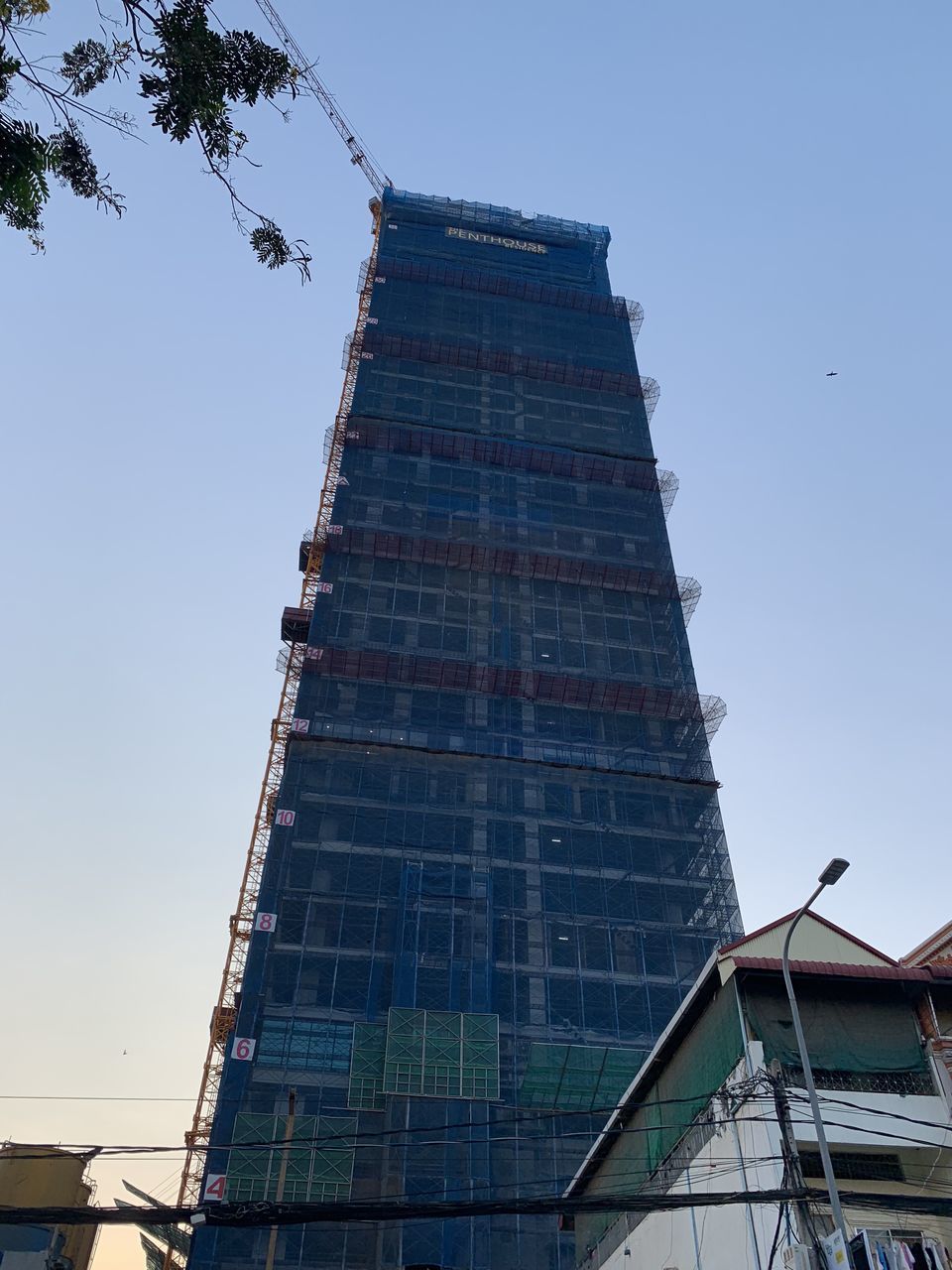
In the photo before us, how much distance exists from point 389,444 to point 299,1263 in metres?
48.3

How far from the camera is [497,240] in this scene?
90562mm

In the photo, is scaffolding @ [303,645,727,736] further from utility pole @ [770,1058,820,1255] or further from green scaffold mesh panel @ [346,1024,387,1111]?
utility pole @ [770,1058,820,1255]

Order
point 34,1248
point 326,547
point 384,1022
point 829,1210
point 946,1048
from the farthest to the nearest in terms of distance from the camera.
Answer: point 326,547, point 384,1022, point 34,1248, point 946,1048, point 829,1210

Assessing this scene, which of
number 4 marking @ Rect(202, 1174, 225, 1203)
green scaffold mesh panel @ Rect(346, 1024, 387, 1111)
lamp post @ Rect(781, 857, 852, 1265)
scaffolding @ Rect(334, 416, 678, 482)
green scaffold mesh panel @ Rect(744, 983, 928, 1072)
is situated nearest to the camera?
lamp post @ Rect(781, 857, 852, 1265)

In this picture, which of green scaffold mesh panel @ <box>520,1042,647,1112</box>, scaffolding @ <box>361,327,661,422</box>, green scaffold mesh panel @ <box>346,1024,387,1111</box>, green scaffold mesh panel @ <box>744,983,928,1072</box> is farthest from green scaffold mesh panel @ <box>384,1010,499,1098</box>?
scaffolding @ <box>361,327,661,422</box>

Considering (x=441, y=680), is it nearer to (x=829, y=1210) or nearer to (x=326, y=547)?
(x=326, y=547)

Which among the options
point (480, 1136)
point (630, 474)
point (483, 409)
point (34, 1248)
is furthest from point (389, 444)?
point (34, 1248)

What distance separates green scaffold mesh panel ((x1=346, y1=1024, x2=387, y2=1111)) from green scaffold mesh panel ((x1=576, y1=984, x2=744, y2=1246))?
42.4 ft

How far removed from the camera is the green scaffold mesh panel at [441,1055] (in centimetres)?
4025

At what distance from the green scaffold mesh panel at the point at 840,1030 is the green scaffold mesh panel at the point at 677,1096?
0.59 meters

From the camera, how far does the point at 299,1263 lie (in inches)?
1469

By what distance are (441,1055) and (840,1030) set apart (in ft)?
78.4

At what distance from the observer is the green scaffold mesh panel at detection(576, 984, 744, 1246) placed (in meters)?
21.0

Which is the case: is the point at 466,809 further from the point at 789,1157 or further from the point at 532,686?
the point at 789,1157
